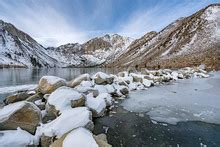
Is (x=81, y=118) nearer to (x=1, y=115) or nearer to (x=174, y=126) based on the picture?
(x=1, y=115)

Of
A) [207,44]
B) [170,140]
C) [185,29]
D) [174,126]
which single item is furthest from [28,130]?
[185,29]

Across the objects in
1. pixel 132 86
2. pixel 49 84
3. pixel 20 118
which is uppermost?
pixel 49 84

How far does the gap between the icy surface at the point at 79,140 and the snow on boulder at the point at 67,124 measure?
1.29 metres

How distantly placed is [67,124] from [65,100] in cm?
301

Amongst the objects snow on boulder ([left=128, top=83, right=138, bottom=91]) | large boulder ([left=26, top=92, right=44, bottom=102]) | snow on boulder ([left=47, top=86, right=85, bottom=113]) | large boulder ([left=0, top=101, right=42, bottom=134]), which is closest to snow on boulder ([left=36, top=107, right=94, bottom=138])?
large boulder ([left=0, top=101, right=42, bottom=134])

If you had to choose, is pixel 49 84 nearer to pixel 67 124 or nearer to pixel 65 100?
pixel 65 100

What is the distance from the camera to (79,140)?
225 inches

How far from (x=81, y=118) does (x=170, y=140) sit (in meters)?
3.49

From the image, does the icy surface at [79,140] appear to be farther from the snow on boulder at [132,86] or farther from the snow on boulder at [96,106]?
the snow on boulder at [132,86]

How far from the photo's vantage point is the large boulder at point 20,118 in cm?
738

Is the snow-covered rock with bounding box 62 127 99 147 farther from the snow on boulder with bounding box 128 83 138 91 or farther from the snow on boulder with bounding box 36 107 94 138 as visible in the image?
the snow on boulder with bounding box 128 83 138 91

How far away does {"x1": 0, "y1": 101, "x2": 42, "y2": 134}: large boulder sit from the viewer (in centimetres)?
738

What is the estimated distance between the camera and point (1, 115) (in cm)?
757

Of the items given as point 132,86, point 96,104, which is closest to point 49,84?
point 96,104
